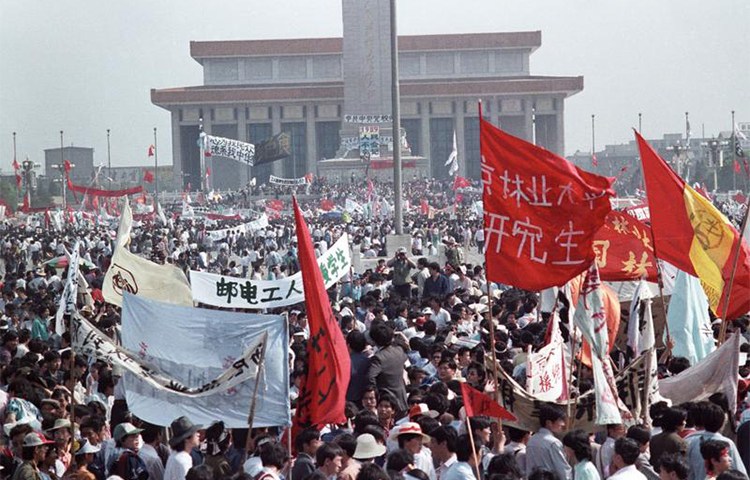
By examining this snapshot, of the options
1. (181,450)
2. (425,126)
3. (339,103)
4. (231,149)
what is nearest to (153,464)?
(181,450)

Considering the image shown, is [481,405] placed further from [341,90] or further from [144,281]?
[341,90]

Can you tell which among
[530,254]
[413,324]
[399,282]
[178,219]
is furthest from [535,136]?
[530,254]

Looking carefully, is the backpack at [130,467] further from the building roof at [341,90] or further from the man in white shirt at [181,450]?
the building roof at [341,90]

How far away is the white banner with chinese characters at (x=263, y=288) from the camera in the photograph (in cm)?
996

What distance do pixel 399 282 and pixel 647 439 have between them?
1097 centimetres

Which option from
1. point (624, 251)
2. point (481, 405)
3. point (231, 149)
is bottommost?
point (481, 405)

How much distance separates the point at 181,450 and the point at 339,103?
70729 mm

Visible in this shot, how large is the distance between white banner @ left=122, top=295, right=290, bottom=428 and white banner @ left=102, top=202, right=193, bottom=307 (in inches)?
136

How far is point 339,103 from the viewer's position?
7656cm

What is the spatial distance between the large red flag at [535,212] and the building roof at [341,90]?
6742 cm

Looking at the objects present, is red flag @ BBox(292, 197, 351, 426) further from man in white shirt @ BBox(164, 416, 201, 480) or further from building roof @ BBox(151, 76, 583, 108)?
building roof @ BBox(151, 76, 583, 108)

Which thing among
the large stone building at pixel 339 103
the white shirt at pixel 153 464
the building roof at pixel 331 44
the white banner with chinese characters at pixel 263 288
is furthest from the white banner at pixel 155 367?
the building roof at pixel 331 44

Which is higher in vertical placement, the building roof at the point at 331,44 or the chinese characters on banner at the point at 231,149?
the building roof at the point at 331,44

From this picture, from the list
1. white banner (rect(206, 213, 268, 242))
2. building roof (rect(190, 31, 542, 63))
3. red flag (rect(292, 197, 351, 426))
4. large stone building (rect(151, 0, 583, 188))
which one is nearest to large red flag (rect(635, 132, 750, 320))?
red flag (rect(292, 197, 351, 426))
